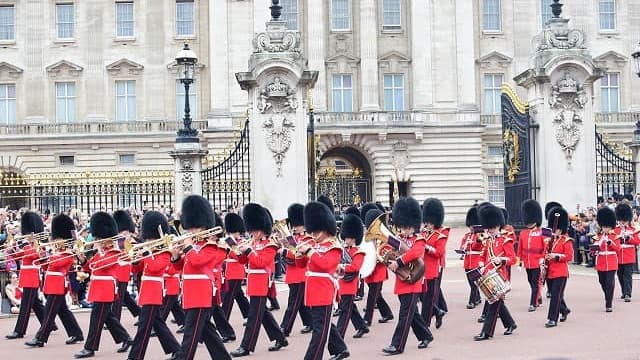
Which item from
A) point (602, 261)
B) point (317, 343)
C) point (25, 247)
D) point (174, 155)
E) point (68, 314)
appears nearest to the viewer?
point (317, 343)

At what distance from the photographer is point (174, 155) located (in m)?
20.2

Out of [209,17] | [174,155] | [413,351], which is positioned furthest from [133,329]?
[209,17]

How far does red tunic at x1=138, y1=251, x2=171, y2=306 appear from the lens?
1051 centimetres

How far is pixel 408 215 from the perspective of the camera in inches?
463

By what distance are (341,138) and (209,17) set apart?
A: 29.2ft

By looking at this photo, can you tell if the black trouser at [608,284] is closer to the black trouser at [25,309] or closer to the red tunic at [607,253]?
the red tunic at [607,253]

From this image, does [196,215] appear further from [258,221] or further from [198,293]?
[258,221]

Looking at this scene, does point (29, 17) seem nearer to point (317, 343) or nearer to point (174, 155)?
point (174, 155)

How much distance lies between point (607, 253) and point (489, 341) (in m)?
3.80

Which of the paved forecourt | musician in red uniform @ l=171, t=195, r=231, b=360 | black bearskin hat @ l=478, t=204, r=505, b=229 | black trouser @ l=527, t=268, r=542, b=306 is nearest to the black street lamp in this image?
the paved forecourt

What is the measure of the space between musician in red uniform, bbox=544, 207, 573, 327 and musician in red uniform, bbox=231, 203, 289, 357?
3709 millimetres

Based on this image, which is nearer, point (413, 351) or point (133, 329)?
point (413, 351)

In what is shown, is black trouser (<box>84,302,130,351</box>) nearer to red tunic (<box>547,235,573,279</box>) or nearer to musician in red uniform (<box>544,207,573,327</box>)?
musician in red uniform (<box>544,207,573,327</box>)

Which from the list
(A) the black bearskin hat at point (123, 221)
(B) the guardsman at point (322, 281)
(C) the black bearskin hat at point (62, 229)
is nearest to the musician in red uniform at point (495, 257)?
(B) the guardsman at point (322, 281)
